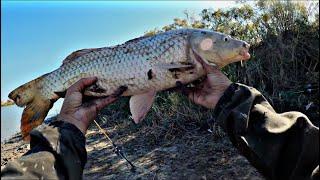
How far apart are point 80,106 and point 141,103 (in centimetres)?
35

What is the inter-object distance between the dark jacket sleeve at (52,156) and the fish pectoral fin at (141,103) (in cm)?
48

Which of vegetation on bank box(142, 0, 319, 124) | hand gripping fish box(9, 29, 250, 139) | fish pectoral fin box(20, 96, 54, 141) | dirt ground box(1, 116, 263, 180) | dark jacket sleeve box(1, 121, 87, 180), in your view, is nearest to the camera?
dark jacket sleeve box(1, 121, 87, 180)

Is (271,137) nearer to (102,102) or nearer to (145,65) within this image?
(145,65)

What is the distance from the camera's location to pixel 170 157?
13.9ft

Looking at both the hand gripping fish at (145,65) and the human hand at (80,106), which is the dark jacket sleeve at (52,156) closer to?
the human hand at (80,106)

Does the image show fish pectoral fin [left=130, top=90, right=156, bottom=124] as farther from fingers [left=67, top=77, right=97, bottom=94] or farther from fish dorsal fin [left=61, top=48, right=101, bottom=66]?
fish dorsal fin [left=61, top=48, right=101, bottom=66]

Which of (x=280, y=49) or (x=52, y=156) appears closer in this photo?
(x=52, y=156)

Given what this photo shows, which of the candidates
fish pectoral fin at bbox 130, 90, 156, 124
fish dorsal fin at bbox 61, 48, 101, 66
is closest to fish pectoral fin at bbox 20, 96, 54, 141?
fish dorsal fin at bbox 61, 48, 101, 66

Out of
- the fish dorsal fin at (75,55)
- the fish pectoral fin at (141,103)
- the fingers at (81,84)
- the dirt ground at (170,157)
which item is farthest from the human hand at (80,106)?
the dirt ground at (170,157)

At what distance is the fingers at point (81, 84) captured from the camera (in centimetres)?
254

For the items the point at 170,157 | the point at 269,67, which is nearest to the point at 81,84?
the point at 170,157

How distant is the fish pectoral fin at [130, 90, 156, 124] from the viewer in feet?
8.32

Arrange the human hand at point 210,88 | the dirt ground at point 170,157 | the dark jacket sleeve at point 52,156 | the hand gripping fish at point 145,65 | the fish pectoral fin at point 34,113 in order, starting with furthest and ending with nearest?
the dirt ground at point 170,157, the fish pectoral fin at point 34,113, the hand gripping fish at point 145,65, the human hand at point 210,88, the dark jacket sleeve at point 52,156

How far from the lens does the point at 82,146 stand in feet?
6.70
